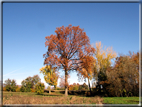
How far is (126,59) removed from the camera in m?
13.7

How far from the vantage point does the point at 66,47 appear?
12609 millimetres

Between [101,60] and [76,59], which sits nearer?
[76,59]

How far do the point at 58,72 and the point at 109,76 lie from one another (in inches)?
226

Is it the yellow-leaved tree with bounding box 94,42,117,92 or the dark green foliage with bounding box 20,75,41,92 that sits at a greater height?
the yellow-leaved tree with bounding box 94,42,117,92

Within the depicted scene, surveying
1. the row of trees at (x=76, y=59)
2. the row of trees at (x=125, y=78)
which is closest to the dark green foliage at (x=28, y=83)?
the row of trees at (x=76, y=59)

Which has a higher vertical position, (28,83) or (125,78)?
(125,78)

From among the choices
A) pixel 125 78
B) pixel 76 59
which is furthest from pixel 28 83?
pixel 125 78

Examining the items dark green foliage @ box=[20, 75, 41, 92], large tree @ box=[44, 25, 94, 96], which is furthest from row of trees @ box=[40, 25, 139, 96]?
dark green foliage @ box=[20, 75, 41, 92]

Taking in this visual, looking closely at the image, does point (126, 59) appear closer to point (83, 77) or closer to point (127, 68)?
point (127, 68)

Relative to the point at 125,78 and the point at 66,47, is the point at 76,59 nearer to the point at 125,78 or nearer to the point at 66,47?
the point at 66,47

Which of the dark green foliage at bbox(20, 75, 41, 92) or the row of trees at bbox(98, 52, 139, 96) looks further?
the dark green foliage at bbox(20, 75, 41, 92)

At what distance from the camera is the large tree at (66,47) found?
12.5 meters

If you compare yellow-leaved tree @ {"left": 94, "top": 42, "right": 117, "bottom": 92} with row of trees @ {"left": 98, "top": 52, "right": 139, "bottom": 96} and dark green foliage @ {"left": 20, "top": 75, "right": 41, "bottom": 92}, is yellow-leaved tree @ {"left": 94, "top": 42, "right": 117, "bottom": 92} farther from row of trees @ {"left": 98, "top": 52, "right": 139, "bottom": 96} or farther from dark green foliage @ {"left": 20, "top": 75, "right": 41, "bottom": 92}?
dark green foliage @ {"left": 20, "top": 75, "right": 41, "bottom": 92}

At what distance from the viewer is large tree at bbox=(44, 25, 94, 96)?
494 inches
